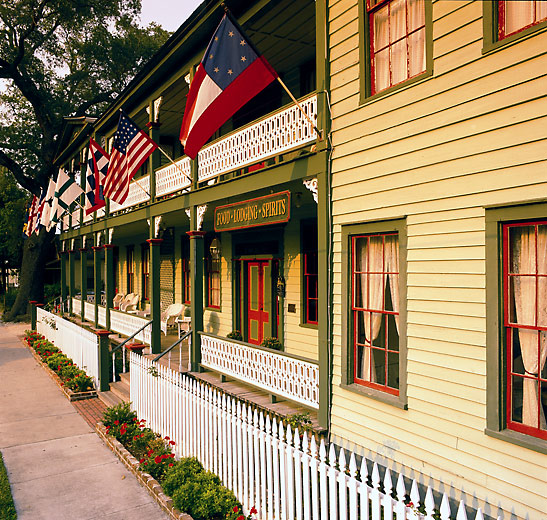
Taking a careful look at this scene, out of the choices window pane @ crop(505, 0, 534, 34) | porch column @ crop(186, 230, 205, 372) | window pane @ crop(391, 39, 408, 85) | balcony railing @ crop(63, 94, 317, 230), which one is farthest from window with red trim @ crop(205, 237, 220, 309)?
window pane @ crop(505, 0, 534, 34)

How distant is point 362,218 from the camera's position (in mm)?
6688

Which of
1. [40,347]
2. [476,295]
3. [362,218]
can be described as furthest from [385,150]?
[40,347]

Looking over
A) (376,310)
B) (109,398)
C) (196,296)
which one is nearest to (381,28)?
(376,310)

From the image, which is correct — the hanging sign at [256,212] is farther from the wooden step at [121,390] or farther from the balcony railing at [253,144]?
the wooden step at [121,390]

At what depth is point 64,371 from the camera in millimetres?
12945

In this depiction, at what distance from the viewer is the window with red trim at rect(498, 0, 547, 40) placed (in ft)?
15.1

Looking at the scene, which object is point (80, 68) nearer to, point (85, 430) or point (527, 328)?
point (85, 430)

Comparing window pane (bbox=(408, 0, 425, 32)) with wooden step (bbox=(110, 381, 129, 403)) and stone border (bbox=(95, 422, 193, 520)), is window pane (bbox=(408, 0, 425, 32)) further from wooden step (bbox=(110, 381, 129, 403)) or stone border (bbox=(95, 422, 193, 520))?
wooden step (bbox=(110, 381, 129, 403))

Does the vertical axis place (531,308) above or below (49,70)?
below

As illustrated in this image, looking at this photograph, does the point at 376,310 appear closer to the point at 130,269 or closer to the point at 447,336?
the point at 447,336

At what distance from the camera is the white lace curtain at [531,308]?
15.0 feet

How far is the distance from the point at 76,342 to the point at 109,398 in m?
3.55

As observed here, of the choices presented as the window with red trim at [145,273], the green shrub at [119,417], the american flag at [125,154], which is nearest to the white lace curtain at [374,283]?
the green shrub at [119,417]

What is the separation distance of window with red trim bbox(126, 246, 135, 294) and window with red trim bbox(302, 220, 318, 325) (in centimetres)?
1410
